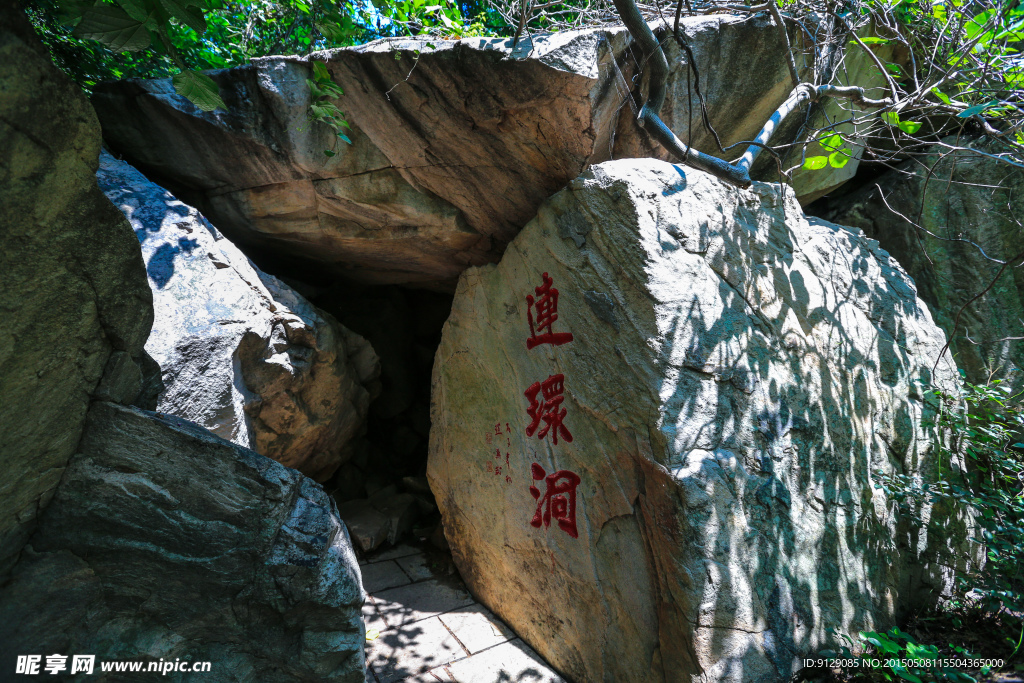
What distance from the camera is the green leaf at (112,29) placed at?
173 centimetres

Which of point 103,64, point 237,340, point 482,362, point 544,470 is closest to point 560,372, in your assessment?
point 544,470

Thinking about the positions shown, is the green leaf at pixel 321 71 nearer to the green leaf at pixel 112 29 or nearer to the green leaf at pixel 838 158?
the green leaf at pixel 112 29

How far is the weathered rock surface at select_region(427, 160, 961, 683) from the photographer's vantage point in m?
2.62

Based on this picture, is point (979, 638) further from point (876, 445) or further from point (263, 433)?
point (263, 433)

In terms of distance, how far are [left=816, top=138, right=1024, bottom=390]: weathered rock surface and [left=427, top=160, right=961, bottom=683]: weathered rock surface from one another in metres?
1.85

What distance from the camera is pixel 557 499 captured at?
3297 mm

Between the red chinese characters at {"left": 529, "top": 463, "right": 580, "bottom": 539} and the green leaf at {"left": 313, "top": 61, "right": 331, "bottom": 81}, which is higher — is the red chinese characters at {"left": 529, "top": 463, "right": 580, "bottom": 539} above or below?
below

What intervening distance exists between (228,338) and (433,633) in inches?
103

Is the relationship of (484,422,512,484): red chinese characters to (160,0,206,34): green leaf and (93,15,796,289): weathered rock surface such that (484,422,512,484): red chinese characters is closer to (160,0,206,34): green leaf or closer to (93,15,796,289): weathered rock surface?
(93,15,796,289): weathered rock surface

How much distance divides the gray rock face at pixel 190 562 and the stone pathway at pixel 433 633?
1306 millimetres

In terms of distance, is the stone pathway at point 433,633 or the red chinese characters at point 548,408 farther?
the stone pathway at point 433,633

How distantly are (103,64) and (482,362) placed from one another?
4015 millimetres

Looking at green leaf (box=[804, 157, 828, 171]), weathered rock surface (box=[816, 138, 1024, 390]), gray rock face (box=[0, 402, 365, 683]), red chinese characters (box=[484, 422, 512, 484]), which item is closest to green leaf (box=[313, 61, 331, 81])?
gray rock face (box=[0, 402, 365, 683])

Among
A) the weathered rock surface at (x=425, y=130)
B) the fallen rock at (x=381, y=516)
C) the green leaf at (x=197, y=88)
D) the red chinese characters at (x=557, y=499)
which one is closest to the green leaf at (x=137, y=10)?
the green leaf at (x=197, y=88)
